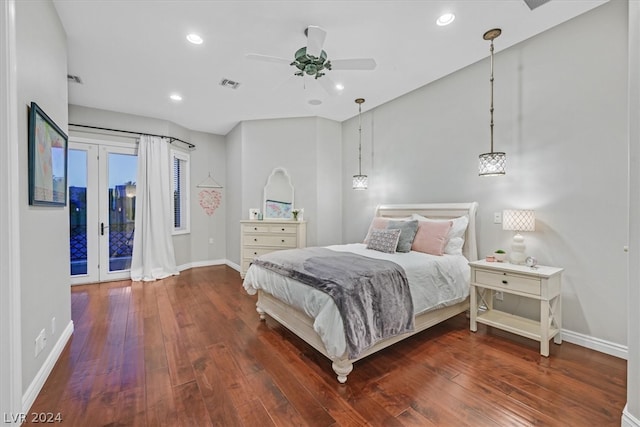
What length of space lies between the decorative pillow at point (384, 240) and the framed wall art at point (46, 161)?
9.72ft

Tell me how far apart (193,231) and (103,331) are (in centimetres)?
312

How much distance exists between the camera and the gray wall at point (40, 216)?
1699mm

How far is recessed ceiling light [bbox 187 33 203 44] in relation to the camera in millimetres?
2637

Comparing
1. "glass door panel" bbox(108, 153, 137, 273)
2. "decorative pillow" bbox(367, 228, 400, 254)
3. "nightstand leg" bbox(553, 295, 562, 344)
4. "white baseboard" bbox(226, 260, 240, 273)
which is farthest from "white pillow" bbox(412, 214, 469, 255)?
"glass door panel" bbox(108, 153, 137, 273)

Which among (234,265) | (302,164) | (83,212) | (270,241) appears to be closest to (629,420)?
(270,241)

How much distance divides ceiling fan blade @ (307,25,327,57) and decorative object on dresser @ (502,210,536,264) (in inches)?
90.8

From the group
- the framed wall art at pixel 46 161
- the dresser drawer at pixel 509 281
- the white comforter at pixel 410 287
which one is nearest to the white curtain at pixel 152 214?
the framed wall art at pixel 46 161

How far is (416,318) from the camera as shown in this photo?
251 cm

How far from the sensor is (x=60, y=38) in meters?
2.48

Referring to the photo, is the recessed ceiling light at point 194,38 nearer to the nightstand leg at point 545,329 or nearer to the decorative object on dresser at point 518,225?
the decorative object on dresser at point 518,225

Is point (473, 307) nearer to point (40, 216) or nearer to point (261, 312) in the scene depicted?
point (261, 312)

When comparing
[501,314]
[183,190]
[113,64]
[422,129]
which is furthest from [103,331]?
[422,129]

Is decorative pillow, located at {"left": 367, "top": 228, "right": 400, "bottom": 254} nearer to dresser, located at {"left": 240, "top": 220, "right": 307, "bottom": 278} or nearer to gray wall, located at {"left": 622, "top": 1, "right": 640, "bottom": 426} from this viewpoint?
dresser, located at {"left": 240, "top": 220, "right": 307, "bottom": 278}

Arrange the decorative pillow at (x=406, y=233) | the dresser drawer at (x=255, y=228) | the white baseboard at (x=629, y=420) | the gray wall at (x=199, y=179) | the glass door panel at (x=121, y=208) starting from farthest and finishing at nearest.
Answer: the gray wall at (x=199, y=179), the dresser drawer at (x=255, y=228), the glass door panel at (x=121, y=208), the decorative pillow at (x=406, y=233), the white baseboard at (x=629, y=420)
